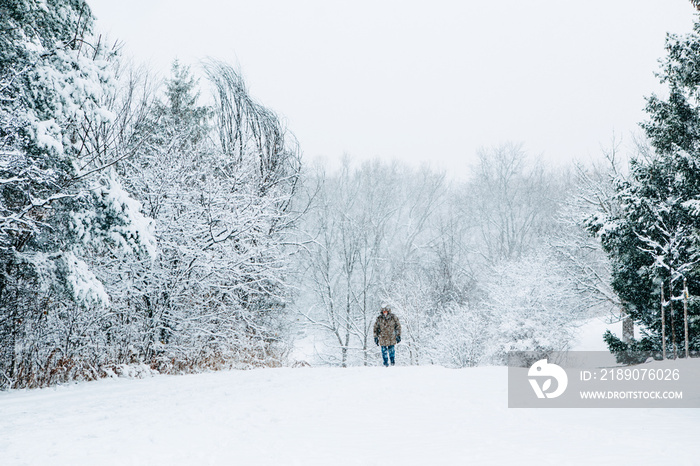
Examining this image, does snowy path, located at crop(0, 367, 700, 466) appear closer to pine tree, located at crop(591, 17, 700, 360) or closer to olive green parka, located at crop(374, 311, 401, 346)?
pine tree, located at crop(591, 17, 700, 360)

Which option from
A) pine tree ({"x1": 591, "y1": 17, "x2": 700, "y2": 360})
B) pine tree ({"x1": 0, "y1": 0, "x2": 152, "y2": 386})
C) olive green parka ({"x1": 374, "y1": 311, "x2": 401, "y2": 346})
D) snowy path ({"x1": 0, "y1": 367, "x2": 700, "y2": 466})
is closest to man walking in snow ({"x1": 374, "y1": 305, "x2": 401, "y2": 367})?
olive green parka ({"x1": 374, "y1": 311, "x2": 401, "y2": 346})

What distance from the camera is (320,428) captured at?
19.9 feet

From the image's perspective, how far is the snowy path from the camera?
15.9 ft

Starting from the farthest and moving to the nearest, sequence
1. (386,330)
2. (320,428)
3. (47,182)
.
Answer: (386,330) < (47,182) < (320,428)

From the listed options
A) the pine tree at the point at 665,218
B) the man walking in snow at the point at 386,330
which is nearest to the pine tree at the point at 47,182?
the man walking in snow at the point at 386,330

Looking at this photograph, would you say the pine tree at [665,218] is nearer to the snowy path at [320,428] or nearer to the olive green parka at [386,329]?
the snowy path at [320,428]

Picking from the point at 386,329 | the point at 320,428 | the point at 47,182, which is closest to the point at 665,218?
the point at 386,329

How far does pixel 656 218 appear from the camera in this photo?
525 inches

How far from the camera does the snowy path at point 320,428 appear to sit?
4840 mm

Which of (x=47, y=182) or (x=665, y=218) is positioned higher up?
(x=665, y=218)

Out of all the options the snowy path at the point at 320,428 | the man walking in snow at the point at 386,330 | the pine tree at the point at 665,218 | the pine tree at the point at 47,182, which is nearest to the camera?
the snowy path at the point at 320,428

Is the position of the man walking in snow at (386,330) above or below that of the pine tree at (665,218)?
below

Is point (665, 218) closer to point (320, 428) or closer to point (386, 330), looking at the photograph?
point (386, 330)

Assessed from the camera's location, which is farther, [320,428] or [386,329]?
[386,329]
